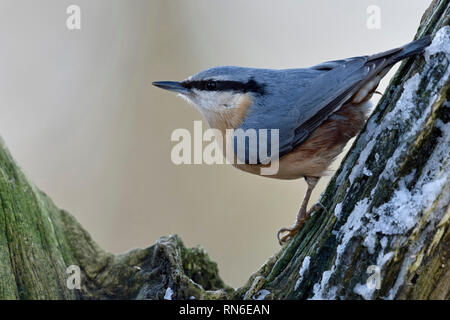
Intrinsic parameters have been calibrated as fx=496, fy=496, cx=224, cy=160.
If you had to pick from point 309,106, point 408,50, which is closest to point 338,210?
point 408,50

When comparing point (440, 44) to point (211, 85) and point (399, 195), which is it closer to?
point (399, 195)

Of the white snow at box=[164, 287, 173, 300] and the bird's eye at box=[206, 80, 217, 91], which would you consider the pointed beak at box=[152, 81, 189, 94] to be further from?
the white snow at box=[164, 287, 173, 300]

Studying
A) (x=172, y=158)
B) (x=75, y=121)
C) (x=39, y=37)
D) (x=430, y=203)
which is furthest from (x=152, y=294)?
(x=39, y=37)

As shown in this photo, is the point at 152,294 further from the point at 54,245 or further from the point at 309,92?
the point at 309,92

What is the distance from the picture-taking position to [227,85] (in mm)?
3145

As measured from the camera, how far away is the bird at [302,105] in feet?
8.97

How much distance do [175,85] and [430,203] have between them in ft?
6.21

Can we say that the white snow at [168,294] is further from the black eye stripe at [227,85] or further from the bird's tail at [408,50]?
the bird's tail at [408,50]

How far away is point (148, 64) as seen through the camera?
597 centimetres

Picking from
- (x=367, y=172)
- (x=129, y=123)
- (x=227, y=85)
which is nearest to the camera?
(x=367, y=172)

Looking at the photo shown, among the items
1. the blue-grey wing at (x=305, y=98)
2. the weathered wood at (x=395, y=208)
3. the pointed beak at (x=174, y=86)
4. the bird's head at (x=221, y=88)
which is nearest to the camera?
the weathered wood at (x=395, y=208)

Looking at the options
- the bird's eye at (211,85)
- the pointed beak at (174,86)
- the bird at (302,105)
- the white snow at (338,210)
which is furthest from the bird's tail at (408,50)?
the pointed beak at (174,86)

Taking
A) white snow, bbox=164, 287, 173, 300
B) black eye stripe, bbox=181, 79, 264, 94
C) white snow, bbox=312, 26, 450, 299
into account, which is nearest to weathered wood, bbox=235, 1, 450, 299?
white snow, bbox=312, 26, 450, 299

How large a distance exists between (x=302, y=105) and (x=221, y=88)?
1.90 feet
